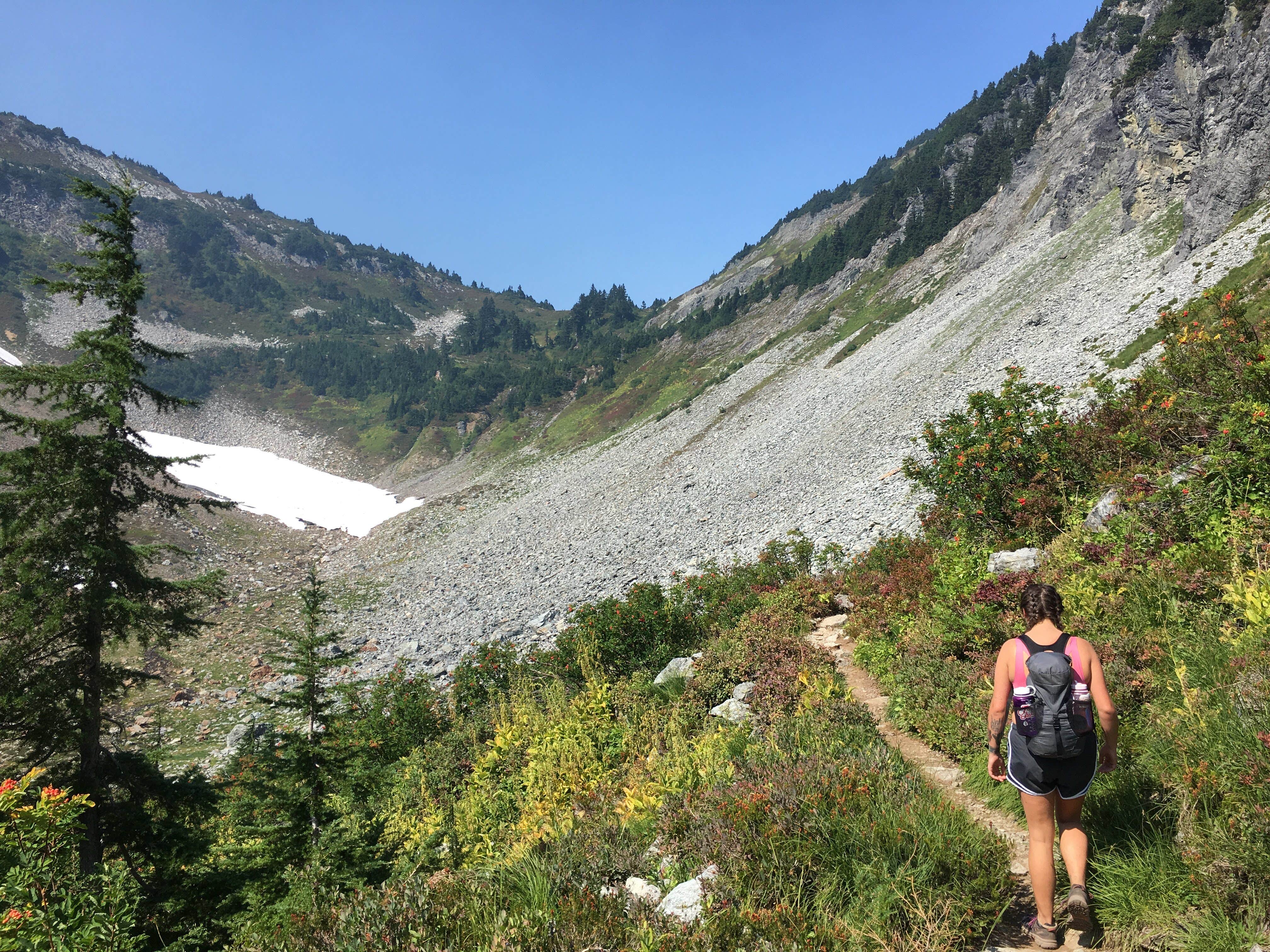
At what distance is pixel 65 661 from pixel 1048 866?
11787mm

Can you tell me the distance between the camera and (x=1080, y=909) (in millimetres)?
3455

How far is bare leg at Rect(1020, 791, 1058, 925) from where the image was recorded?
Answer: 3.55 metres

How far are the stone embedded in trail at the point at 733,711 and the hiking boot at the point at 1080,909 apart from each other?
4.01 m

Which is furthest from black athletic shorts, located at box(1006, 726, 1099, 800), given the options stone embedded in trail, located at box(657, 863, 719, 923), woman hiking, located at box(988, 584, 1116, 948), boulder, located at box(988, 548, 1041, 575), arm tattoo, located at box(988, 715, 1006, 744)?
boulder, located at box(988, 548, 1041, 575)

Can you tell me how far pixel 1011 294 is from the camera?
113 feet

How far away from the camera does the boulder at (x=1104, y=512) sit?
7477mm

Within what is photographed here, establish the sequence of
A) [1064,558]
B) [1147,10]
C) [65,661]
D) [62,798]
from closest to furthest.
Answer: [62,798] < [1064,558] < [65,661] < [1147,10]

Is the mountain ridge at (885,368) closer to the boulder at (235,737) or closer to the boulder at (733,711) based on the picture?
the boulder at (235,737)

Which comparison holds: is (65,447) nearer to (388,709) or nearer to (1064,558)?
(388,709)

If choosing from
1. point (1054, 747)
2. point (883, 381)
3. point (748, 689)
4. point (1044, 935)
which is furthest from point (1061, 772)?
point (883, 381)

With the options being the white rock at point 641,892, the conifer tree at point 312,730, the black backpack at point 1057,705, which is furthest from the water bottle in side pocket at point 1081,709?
the conifer tree at point 312,730

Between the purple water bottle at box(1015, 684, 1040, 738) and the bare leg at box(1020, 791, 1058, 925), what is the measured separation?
0.41 metres

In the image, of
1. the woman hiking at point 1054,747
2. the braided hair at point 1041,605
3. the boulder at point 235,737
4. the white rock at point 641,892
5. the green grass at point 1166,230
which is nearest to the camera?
the woman hiking at point 1054,747

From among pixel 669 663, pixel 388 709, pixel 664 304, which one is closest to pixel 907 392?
pixel 669 663
